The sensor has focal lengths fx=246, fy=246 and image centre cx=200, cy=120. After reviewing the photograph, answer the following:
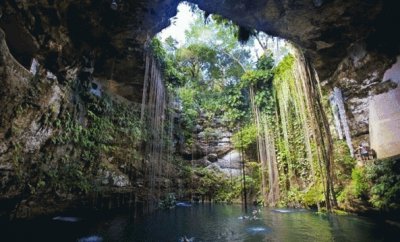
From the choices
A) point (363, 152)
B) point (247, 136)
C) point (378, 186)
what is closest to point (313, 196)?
point (363, 152)

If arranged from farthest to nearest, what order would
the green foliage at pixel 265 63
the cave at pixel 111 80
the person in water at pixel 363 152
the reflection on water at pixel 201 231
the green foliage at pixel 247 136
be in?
1. the green foliage at pixel 247 136
2. the green foliage at pixel 265 63
3. the person in water at pixel 363 152
4. the cave at pixel 111 80
5. the reflection on water at pixel 201 231

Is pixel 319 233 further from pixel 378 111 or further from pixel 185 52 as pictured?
pixel 185 52

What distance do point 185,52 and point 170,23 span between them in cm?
1122

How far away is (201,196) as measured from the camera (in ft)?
48.3

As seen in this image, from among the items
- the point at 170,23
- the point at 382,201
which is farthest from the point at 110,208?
the point at 382,201

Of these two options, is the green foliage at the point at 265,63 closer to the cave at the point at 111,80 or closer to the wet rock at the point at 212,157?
the cave at the point at 111,80

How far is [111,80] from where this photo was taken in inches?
406

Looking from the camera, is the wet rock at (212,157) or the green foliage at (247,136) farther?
the wet rock at (212,157)

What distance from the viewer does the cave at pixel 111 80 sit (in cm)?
543

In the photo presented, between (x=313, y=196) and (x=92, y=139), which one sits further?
(x=313, y=196)

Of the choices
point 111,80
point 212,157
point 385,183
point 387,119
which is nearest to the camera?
point 385,183

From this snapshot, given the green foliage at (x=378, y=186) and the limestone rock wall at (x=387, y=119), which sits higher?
the limestone rock wall at (x=387, y=119)

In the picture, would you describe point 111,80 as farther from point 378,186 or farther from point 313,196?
point 378,186

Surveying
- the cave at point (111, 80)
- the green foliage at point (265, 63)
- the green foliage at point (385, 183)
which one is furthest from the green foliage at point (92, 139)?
the green foliage at point (385, 183)
